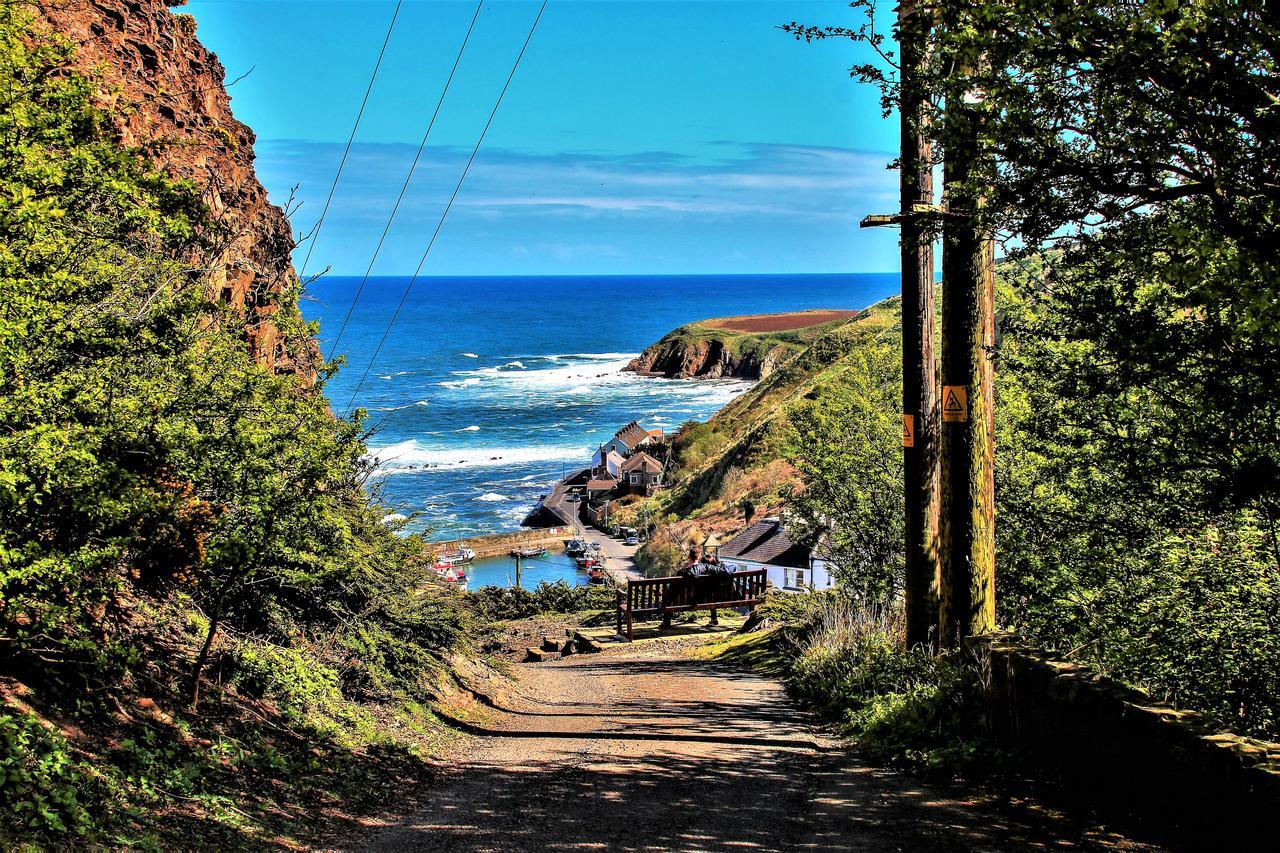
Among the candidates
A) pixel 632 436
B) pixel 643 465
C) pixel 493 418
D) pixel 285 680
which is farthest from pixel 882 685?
pixel 493 418

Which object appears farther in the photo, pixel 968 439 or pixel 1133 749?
pixel 968 439

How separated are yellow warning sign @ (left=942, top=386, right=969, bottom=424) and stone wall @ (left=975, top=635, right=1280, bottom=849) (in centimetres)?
186

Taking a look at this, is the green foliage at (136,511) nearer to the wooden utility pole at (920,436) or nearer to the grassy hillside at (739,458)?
the wooden utility pole at (920,436)

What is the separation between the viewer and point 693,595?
67.9 feet

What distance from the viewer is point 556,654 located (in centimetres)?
2059

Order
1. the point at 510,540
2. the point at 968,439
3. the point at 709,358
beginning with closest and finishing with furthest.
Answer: the point at 968,439 < the point at 510,540 < the point at 709,358

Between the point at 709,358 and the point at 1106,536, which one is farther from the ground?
the point at 709,358

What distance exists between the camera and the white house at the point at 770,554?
4134cm

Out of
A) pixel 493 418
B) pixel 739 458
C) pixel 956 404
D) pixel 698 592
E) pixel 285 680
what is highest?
pixel 493 418

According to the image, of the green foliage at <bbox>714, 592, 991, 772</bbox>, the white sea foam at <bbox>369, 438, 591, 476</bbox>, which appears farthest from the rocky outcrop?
the green foliage at <bbox>714, 592, 991, 772</bbox>

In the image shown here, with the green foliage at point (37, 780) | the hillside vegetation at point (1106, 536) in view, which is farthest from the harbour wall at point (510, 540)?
the green foliage at point (37, 780)

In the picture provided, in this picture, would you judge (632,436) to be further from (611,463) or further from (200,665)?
(200,665)

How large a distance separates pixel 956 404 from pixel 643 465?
7517cm

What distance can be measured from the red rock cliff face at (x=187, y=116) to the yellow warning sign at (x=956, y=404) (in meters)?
10.2
